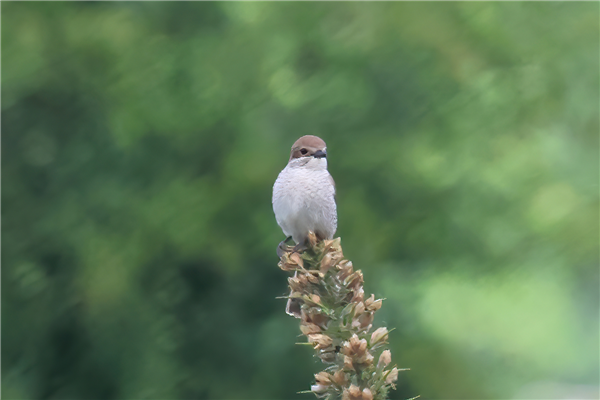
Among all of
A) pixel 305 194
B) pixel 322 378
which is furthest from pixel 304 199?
pixel 322 378

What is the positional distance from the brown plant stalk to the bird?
2.72 ft

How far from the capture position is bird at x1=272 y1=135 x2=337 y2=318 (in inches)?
87.6

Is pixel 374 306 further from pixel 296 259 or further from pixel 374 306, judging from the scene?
pixel 296 259

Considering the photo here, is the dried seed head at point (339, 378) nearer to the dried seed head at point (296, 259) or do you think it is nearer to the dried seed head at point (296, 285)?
the dried seed head at point (296, 285)

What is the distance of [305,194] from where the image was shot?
7.69 ft

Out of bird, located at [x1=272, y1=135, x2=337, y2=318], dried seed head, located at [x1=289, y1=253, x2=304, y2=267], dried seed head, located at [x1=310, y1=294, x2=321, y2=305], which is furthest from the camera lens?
bird, located at [x1=272, y1=135, x2=337, y2=318]

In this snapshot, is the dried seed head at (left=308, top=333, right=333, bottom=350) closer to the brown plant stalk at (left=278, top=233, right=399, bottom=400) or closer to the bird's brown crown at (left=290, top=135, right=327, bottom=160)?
the brown plant stalk at (left=278, top=233, right=399, bottom=400)

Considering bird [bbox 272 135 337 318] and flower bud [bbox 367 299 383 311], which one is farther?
bird [bbox 272 135 337 318]

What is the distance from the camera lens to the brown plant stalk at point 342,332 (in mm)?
1121

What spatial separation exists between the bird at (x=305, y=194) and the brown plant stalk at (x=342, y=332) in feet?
2.72

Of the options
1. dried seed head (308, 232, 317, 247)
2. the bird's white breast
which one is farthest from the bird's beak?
dried seed head (308, 232, 317, 247)

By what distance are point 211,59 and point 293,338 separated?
8.58ft

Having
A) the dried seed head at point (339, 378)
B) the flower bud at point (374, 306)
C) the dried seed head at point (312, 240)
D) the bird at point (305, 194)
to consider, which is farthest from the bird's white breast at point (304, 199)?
the dried seed head at point (339, 378)

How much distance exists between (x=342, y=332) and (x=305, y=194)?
1.21 meters
